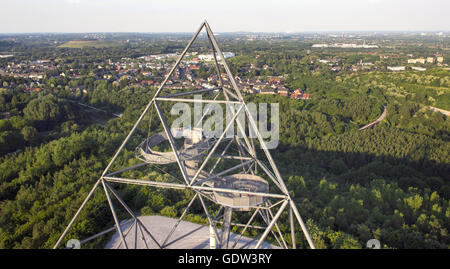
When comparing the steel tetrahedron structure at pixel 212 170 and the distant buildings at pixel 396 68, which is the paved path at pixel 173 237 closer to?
the steel tetrahedron structure at pixel 212 170

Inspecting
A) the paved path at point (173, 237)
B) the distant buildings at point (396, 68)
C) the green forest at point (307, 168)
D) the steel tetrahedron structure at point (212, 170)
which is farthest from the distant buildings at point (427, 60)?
the steel tetrahedron structure at point (212, 170)

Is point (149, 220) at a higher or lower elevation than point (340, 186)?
higher

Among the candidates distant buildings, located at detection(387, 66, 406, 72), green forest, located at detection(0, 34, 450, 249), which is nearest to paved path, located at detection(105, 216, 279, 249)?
green forest, located at detection(0, 34, 450, 249)

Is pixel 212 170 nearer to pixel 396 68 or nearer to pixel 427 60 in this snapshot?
pixel 396 68

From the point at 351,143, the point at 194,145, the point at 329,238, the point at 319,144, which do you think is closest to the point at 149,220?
the point at 194,145

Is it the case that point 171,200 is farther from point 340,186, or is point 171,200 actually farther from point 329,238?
point 340,186

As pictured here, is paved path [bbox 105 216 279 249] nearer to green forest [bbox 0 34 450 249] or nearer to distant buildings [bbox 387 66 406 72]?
green forest [bbox 0 34 450 249]

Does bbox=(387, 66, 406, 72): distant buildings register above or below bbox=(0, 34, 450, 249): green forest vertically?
above

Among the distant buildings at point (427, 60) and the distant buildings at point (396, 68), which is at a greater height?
the distant buildings at point (427, 60)

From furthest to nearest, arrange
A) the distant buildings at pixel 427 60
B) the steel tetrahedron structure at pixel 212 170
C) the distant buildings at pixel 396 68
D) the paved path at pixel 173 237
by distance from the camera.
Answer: the distant buildings at pixel 427 60 < the distant buildings at pixel 396 68 < the paved path at pixel 173 237 < the steel tetrahedron structure at pixel 212 170

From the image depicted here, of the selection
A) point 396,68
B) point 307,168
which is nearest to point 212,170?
point 307,168
